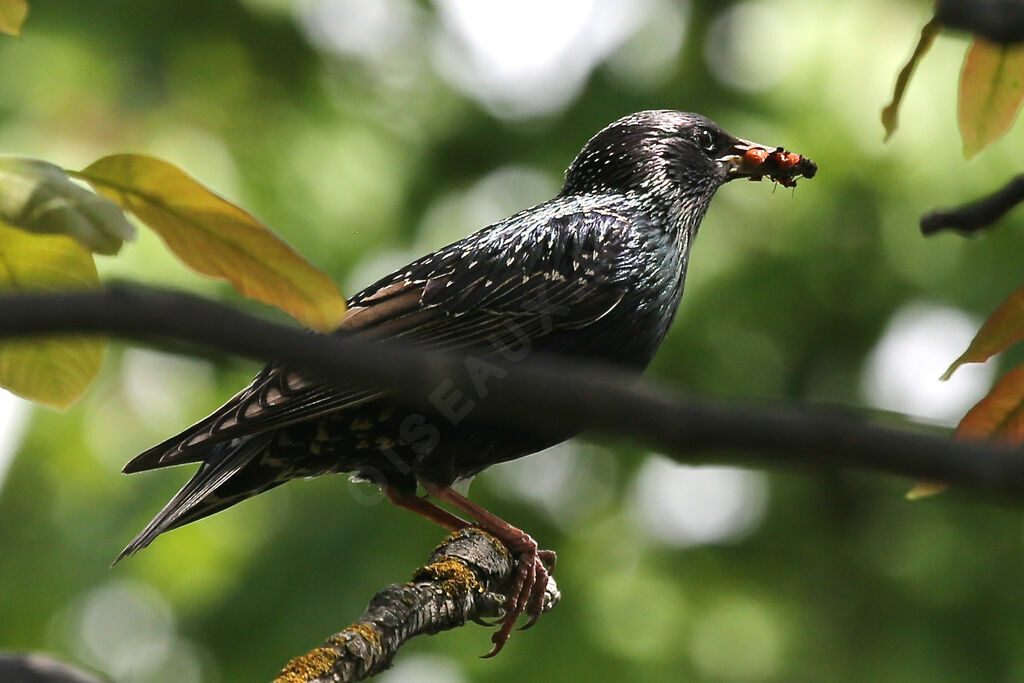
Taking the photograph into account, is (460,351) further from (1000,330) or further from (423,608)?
(1000,330)

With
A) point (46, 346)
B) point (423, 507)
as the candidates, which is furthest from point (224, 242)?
point (423, 507)

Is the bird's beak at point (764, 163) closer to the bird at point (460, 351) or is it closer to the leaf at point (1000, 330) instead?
the bird at point (460, 351)

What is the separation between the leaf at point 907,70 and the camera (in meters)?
1.63

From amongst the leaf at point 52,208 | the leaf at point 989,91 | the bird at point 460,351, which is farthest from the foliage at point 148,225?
the bird at point 460,351

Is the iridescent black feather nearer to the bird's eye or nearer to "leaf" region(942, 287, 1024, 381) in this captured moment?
the bird's eye

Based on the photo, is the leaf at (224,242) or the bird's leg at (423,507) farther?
the bird's leg at (423,507)

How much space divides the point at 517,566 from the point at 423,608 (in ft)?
1.78

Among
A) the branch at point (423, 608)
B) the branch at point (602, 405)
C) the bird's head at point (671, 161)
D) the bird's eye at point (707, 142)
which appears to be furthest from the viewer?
the bird's eye at point (707, 142)

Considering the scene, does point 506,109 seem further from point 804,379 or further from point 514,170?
point 804,379

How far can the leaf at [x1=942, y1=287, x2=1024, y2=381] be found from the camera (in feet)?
5.54

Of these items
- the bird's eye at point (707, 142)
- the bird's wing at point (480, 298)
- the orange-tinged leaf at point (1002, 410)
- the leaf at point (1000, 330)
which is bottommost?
the orange-tinged leaf at point (1002, 410)

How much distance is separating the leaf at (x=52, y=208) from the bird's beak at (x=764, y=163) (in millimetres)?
2740

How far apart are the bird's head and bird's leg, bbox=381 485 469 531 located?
1109 mm

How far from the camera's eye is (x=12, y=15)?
1.74 metres
